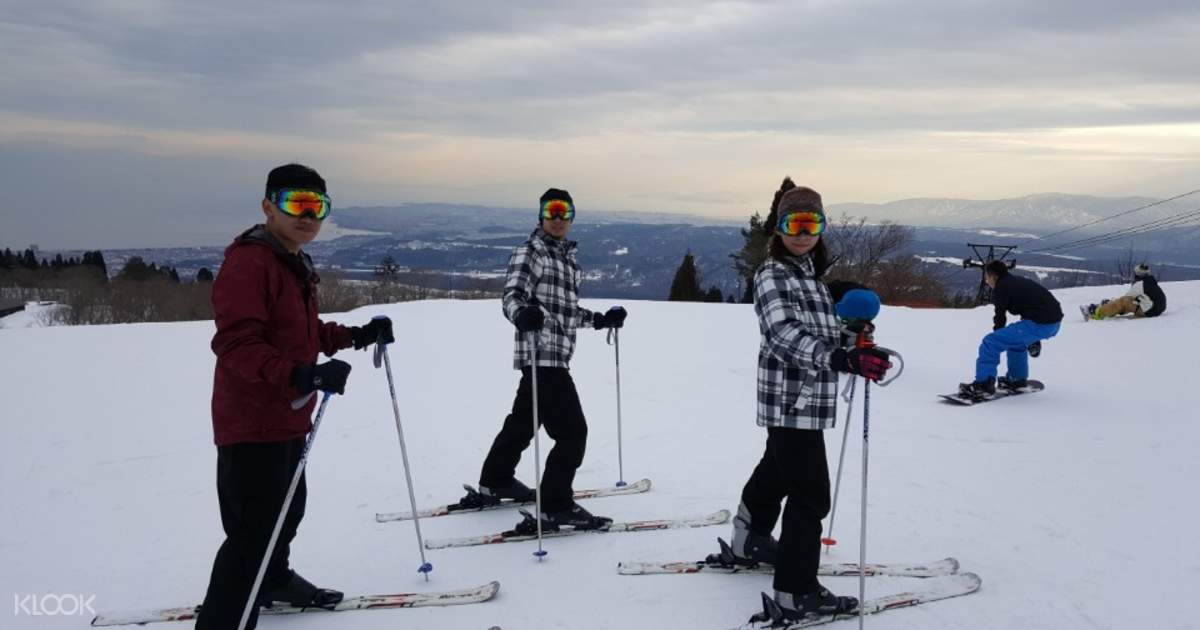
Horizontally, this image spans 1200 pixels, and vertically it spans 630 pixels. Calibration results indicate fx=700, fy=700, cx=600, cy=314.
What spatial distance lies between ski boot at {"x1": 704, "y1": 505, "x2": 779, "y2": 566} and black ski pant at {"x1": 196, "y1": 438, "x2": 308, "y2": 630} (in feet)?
7.30

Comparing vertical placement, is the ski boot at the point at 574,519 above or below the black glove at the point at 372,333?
below

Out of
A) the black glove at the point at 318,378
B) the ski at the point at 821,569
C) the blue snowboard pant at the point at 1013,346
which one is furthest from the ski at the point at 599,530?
the blue snowboard pant at the point at 1013,346

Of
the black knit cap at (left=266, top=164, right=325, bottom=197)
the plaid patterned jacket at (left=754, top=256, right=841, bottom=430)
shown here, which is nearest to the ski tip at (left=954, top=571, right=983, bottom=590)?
the plaid patterned jacket at (left=754, top=256, right=841, bottom=430)

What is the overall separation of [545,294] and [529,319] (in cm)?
44

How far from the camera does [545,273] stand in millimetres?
4297

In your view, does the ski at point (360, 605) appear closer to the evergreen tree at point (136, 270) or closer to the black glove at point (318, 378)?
the black glove at point (318, 378)

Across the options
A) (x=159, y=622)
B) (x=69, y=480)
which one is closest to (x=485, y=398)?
(x=69, y=480)

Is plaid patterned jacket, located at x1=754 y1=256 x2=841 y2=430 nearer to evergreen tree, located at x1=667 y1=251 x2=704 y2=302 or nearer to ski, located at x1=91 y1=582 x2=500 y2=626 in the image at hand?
ski, located at x1=91 y1=582 x2=500 y2=626

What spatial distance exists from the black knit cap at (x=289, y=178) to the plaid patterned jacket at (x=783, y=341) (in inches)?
79.9

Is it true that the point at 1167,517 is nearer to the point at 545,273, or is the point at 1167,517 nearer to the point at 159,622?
the point at 545,273

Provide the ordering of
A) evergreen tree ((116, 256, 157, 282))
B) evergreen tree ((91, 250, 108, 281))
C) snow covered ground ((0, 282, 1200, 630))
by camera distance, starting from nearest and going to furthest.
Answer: snow covered ground ((0, 282, 1200, 630)) → evergreen tree ((116, 256, 157, 282)) → evergreen tree ((91, 250, 108, 281))

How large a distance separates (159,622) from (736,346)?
951 cm

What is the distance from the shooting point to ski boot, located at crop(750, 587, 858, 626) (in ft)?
10.5

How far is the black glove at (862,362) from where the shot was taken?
2748mm
